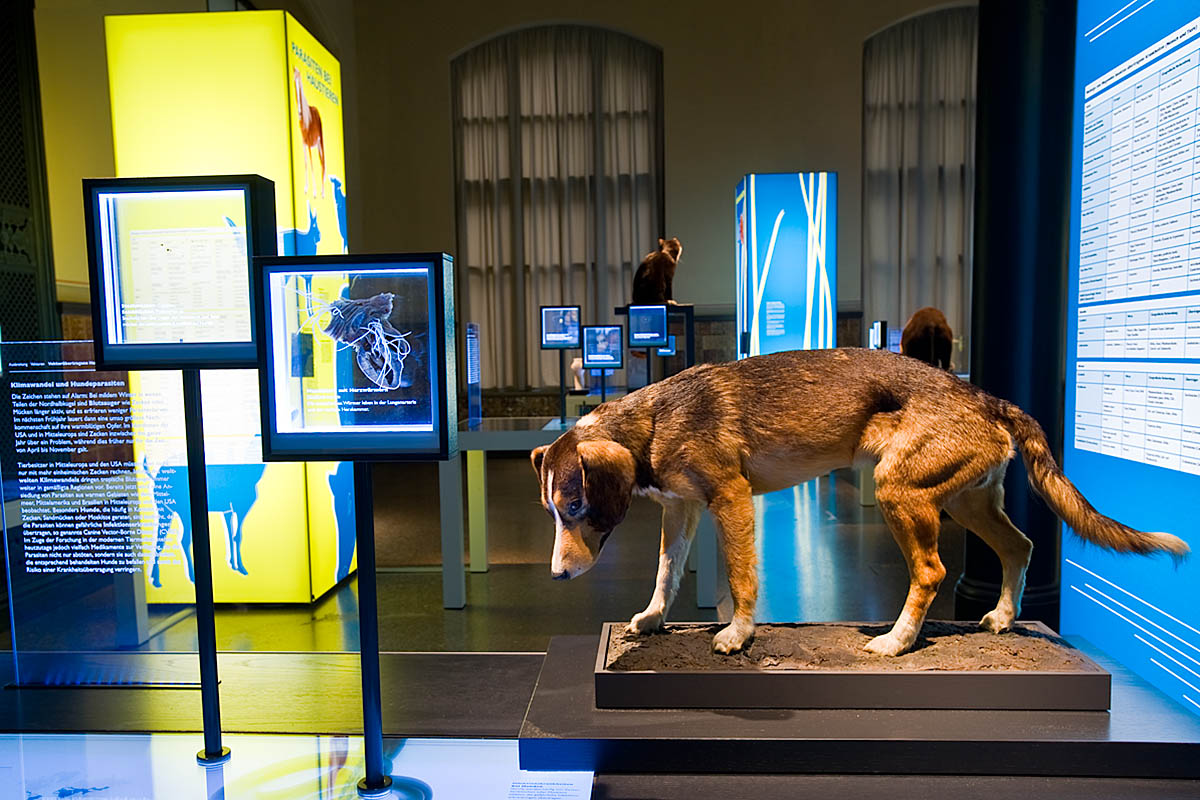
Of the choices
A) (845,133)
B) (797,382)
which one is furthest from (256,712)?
(845,133)

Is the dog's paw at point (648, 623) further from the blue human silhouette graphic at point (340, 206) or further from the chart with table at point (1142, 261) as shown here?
the blue human silhouette graphic at point (340, 206)

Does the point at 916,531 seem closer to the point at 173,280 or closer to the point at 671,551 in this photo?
Answer: the point at 671,551

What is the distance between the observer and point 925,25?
9992mm

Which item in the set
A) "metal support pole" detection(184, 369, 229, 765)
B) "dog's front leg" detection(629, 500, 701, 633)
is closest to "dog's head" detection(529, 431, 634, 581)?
"dog's front leg" detection(629, 500, 701, 633)

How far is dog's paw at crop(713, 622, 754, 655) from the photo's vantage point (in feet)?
5.56

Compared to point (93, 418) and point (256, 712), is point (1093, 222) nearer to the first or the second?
point (256, 712)

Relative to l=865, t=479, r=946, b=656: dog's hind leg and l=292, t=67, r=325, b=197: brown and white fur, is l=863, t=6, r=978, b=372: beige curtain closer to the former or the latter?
l=292, t=67, r=325, b=197: brown and white fur

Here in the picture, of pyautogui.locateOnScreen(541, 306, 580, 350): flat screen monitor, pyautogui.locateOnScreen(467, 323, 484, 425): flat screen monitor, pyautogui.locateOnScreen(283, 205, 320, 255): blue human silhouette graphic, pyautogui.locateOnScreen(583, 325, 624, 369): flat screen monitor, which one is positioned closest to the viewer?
pyautogui.locateOnScreen(283, 205, 320, 255): blue human silhouette graphic

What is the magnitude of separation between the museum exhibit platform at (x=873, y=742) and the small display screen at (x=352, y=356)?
0.66 meters

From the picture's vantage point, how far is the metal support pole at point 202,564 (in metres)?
1.87

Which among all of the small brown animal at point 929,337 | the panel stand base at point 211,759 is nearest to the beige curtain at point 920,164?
the small brown animal at point 929,337

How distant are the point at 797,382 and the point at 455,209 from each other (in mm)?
9557

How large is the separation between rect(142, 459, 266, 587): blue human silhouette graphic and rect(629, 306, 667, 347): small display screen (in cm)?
239

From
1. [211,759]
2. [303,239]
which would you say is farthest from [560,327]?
[211,759]
